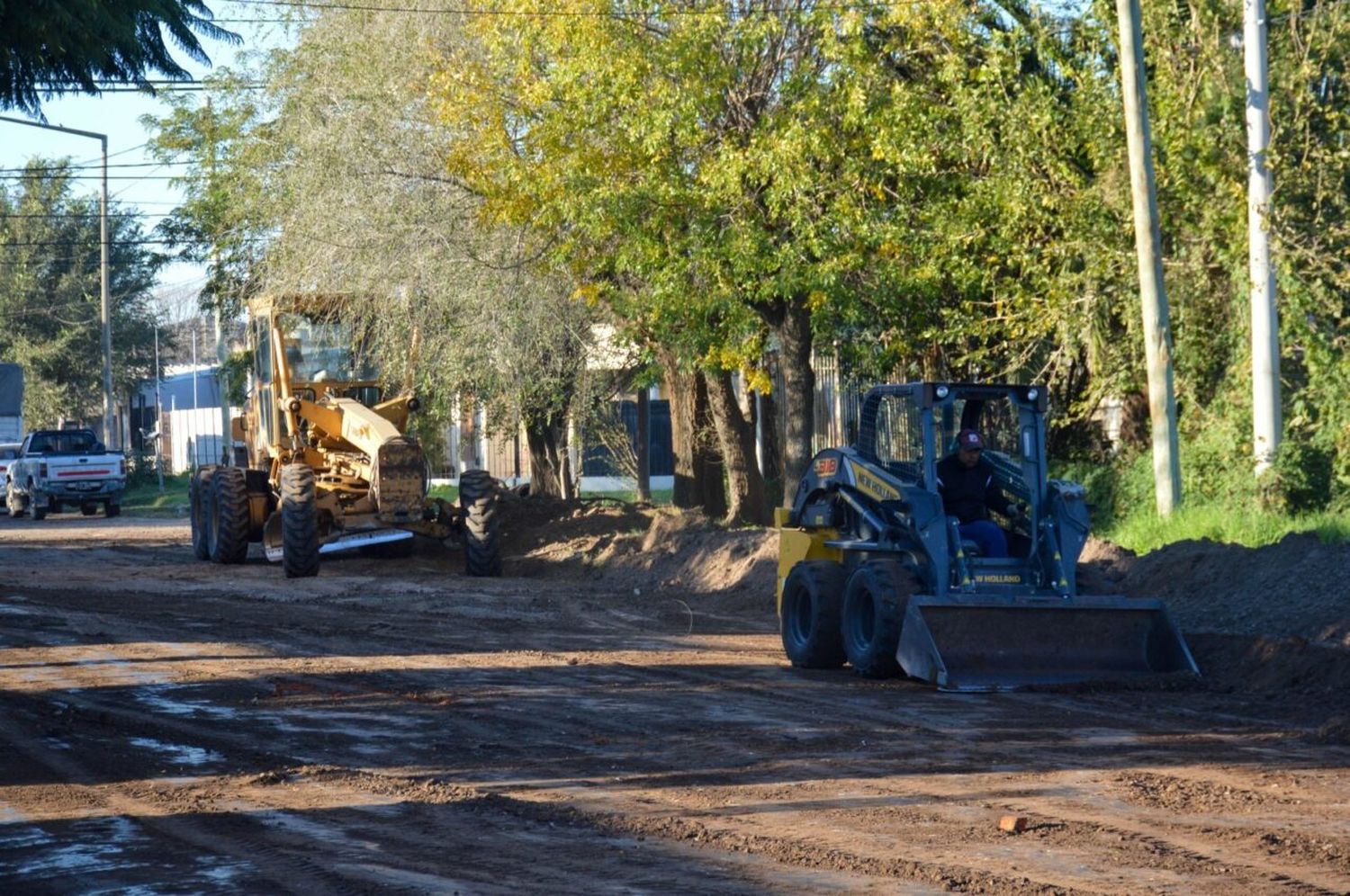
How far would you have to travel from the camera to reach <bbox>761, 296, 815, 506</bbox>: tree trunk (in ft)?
74.8

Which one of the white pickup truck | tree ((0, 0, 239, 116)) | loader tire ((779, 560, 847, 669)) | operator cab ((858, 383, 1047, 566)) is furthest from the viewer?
the white pickup truck

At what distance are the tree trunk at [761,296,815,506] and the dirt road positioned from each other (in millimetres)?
7213

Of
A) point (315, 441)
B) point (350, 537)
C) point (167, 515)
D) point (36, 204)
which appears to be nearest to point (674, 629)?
point (350, 537)

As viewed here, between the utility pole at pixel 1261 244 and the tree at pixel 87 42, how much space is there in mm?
12562

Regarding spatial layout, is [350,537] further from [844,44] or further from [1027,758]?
[1027,758]

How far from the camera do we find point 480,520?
846 inches

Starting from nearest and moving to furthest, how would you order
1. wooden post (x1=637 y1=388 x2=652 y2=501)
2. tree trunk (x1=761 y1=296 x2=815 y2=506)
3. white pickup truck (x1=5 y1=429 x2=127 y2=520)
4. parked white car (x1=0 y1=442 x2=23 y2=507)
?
tree trunk (x1=761 y1=296 x2=815 y2=506), wooden post (x1=637 y1=388 x2=652 y2=501), white pickup truck (x1=5 y1=429 x2=127 y2=520), parked white car (x1=0 y1=442 x2=23 y2=507)

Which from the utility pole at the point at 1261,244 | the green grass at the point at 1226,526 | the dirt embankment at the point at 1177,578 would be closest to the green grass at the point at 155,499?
the dirt embankment at the point at 1177,578

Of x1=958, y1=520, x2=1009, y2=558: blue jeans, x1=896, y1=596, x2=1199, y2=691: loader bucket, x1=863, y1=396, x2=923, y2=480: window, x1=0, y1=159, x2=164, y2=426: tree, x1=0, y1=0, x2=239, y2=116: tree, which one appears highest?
x1=0, y1=159, x2=164, y2=426: tree

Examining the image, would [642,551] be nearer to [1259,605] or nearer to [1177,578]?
[1177,578]

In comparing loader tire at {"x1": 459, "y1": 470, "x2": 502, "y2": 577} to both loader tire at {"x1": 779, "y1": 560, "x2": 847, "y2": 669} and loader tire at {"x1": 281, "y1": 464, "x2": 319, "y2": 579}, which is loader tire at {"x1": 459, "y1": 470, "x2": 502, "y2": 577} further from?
loader tire at {"x1": 779, "y1": 560, "x2": 847, "y2": 669}

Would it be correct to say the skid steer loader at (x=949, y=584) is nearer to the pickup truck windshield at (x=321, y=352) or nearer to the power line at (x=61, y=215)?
the pickup truck windshield at (x=321, y=352)

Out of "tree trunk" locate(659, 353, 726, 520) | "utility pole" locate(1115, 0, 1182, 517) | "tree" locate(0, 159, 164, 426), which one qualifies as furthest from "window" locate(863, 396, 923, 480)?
"tree" locate(0, 159, 164, 426)

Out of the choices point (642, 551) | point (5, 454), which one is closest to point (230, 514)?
point (642, 551)
